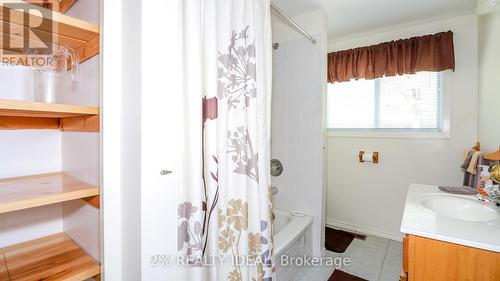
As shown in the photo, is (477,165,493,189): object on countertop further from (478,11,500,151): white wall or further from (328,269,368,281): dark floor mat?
(328,269,368,281): dark floor mat

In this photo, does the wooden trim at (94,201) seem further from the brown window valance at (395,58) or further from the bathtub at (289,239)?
the brown window valance at (395,58)

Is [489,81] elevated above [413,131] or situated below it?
above

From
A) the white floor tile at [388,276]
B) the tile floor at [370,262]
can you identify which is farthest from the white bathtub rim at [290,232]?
the white floor tile at [388,276]

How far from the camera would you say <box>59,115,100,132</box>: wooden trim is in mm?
807

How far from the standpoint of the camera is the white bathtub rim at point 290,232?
5.45 ft

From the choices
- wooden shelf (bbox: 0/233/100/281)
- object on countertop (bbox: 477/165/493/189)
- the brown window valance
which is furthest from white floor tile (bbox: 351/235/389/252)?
wooden shelf (bbox: 0/233/100/281)

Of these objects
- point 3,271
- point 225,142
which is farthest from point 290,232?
point 3,271

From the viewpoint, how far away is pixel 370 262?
2133 mm

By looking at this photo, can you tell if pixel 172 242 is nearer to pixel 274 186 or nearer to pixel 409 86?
pixel 274 186

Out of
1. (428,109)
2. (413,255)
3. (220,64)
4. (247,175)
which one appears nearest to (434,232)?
(413,255)

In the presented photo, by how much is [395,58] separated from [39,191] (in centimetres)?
287

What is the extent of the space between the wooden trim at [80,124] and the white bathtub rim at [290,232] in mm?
1333

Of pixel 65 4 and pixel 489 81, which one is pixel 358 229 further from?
pixel 65 4

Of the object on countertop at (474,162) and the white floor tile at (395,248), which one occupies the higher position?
the object on countertop at (474,162)
